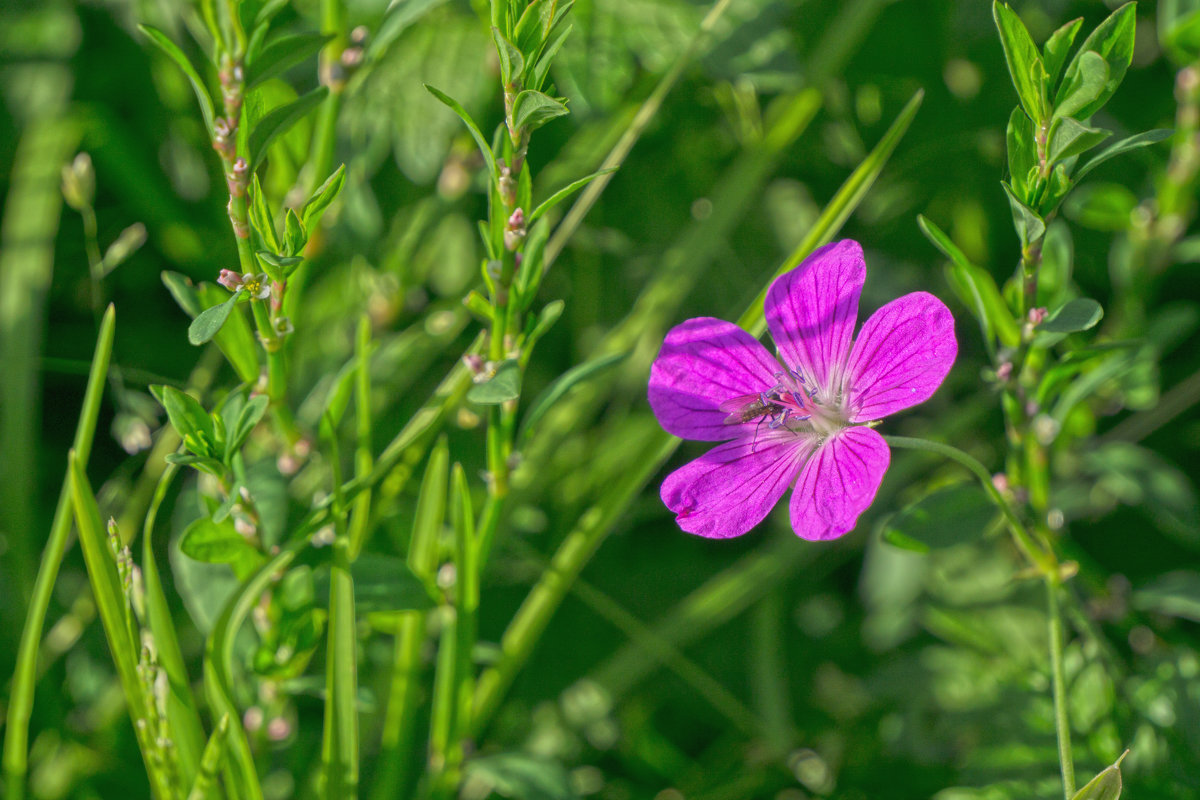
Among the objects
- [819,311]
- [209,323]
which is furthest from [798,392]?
[209,323]

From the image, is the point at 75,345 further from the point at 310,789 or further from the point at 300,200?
the point at 310,789

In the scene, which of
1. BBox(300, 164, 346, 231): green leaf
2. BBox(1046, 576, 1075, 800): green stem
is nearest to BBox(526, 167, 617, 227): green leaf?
BBox(300, 164, 346, 231): green leaf

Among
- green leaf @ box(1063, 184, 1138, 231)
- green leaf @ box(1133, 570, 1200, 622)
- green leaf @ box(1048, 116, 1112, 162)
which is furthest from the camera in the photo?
green leaf @ box(1063, 184, 1138, 231)

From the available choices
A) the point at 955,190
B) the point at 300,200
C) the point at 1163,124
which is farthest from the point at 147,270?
the point at 1163,124

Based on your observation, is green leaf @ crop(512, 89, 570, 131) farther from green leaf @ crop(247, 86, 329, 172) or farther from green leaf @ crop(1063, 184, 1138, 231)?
green leaf @ crop(1063, 184, 1138, 231)

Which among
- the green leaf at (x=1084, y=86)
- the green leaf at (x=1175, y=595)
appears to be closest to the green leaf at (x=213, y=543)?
the green leaf at (x=1084, y=86)

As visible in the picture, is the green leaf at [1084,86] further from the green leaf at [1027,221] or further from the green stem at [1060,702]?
the green stem at [1060,702]

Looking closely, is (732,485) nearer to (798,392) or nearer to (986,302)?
(798,392)
